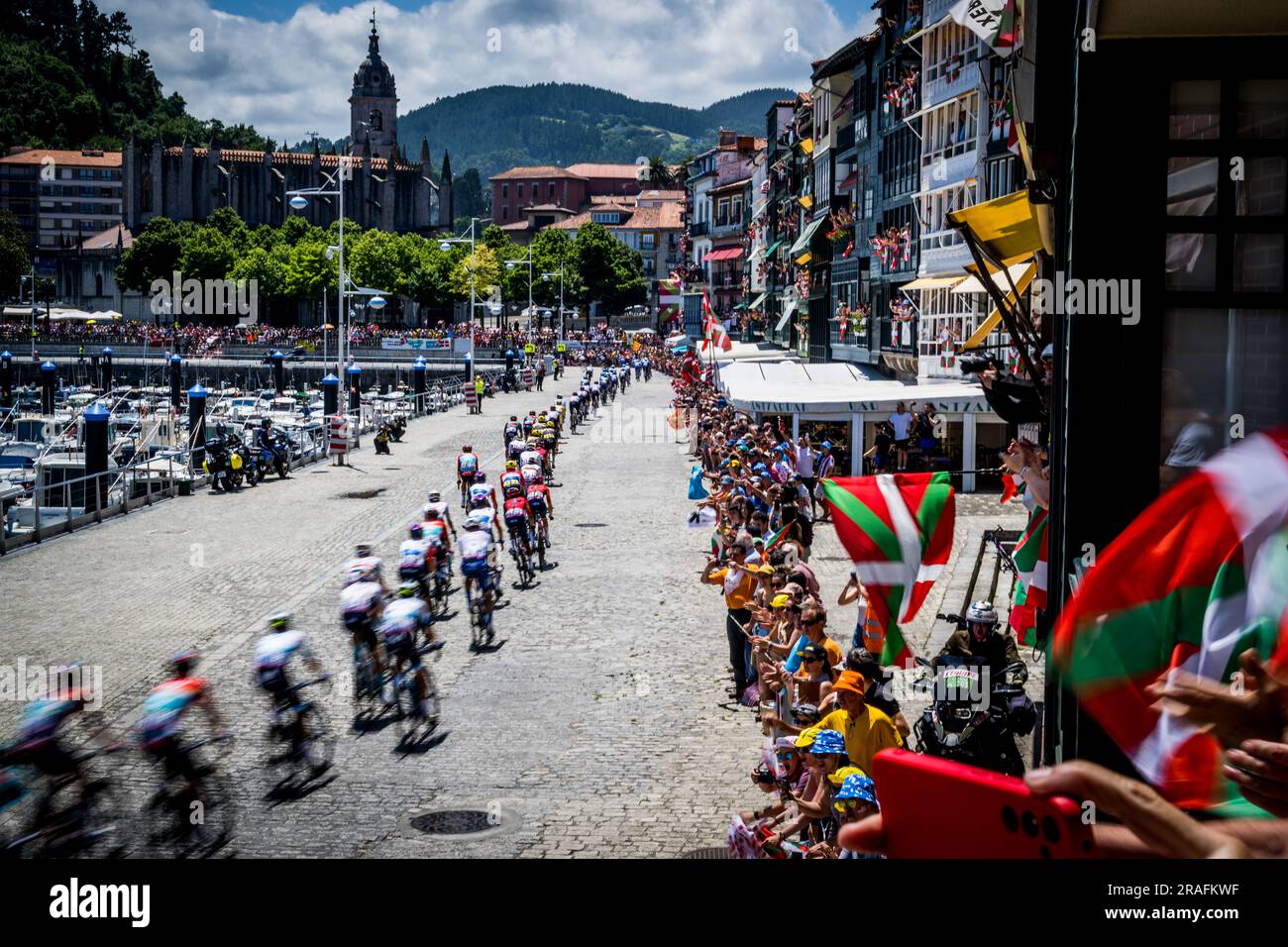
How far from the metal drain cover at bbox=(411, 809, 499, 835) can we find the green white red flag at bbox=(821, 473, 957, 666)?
9.93ft

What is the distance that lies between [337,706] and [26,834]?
456 cm

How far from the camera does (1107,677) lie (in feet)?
14.1

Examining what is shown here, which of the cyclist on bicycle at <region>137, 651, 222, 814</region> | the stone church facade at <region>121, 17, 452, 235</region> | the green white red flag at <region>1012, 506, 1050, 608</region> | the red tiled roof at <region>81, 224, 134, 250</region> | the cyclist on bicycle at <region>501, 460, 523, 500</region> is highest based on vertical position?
the stone church facade at <region>121, 17, 452, 235</region>

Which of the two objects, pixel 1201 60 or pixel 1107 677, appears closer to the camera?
pixel 1107 677

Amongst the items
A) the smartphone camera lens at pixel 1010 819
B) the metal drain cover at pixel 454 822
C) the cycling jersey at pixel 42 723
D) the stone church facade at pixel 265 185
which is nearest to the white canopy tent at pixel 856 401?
the metal drain cover at pixel 454 822

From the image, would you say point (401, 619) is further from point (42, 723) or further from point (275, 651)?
point (42, 723)

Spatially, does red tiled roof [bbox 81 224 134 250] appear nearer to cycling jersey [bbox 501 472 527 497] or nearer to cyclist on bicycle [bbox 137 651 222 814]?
cycling jersey [bbox 501 472 527 497]

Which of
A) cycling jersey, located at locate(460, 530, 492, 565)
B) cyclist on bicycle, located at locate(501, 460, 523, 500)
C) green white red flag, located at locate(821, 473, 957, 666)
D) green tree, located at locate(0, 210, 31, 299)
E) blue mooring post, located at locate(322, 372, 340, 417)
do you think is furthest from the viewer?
green tree, located at locate(0, 210, 31, 299)

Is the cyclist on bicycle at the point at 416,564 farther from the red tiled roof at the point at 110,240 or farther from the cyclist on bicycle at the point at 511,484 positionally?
the red tiled roof at the point at 110,240

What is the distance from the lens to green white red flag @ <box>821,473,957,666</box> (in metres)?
9.24

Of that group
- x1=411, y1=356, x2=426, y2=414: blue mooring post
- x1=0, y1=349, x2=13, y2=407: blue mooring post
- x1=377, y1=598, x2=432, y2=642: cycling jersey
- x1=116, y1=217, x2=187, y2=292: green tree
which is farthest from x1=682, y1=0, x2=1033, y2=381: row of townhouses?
x1=116, y1=217, x2=187, y2=292: green tree

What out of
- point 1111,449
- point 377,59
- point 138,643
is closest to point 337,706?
point 138,643

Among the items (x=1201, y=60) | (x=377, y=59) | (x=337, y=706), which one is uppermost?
(x=377, y=59)
